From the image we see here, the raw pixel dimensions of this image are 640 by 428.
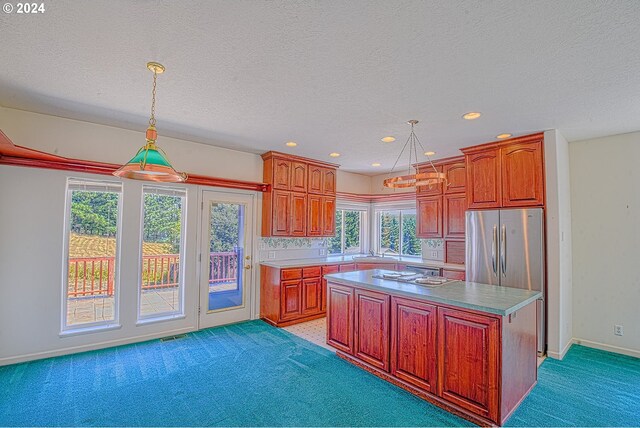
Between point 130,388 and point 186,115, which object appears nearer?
point 130,388

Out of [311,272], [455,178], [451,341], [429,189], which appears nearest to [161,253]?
[311,272]

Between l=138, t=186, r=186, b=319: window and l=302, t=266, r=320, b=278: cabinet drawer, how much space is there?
1.79 meters

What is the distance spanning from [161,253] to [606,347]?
5.93 m

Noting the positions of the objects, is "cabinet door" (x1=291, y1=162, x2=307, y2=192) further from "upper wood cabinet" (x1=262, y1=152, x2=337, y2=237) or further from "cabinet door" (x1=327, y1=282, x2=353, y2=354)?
"cabinet door" (x1=327, y1=282, x2=353, y2=354)

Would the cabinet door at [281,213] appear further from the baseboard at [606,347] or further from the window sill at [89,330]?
the baseboard at [606,347]

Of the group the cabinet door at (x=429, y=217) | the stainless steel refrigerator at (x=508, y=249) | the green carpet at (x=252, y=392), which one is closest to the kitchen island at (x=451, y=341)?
the green carpet at (x=252, y=392)

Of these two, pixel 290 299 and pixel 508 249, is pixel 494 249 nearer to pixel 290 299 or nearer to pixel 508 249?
pixel 508 249

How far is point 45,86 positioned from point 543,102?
4545mm

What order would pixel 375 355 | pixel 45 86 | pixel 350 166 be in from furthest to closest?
pixel 350 166 → pixel 375 355 → pixel 45 86

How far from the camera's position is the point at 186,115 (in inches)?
131

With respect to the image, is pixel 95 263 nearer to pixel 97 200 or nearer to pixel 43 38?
pixel 97 200

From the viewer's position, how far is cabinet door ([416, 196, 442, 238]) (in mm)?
5184

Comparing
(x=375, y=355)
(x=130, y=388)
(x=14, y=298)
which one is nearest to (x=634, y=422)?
(x=375, y=355)

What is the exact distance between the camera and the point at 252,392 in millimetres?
2707
